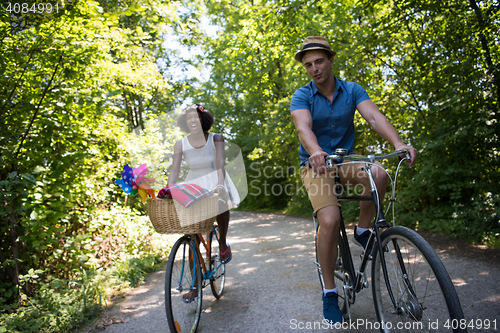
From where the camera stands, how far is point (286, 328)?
9.00 ft

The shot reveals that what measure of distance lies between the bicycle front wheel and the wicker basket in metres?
1.40

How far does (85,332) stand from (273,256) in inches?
128

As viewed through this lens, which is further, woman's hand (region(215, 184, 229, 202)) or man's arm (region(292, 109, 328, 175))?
woman's hand (region(215, 184, 229, 202))

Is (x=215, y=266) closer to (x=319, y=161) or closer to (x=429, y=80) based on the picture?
(x=319, y=161)

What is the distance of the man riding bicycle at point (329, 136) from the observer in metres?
2.38

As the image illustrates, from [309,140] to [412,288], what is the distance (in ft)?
3.94

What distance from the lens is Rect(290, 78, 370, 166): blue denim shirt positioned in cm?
272

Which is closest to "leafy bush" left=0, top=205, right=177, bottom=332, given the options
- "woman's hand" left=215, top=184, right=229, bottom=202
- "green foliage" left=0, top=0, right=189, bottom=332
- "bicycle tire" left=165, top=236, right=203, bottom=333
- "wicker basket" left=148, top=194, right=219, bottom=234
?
"green foliage" left=0, top=0, right=189, bottom=332

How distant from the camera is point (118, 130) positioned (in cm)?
531

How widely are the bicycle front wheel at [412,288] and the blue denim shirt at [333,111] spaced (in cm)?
97

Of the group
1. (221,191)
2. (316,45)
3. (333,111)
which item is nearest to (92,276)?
(221,191)

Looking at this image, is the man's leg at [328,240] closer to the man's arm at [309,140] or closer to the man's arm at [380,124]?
the man's arm at [309,140]

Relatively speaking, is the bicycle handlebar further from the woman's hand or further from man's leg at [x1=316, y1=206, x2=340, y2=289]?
the woman's hand

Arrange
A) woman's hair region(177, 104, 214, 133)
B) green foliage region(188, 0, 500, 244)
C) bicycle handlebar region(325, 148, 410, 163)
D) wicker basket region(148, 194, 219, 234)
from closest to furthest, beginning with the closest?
bicycle handlebar region(325, 148, 410, 163), wicker basket region(148, 194, 219, 234), woman's hair region(177, 104, 214, 133), green foliage region(188, 0, 500, 244)
